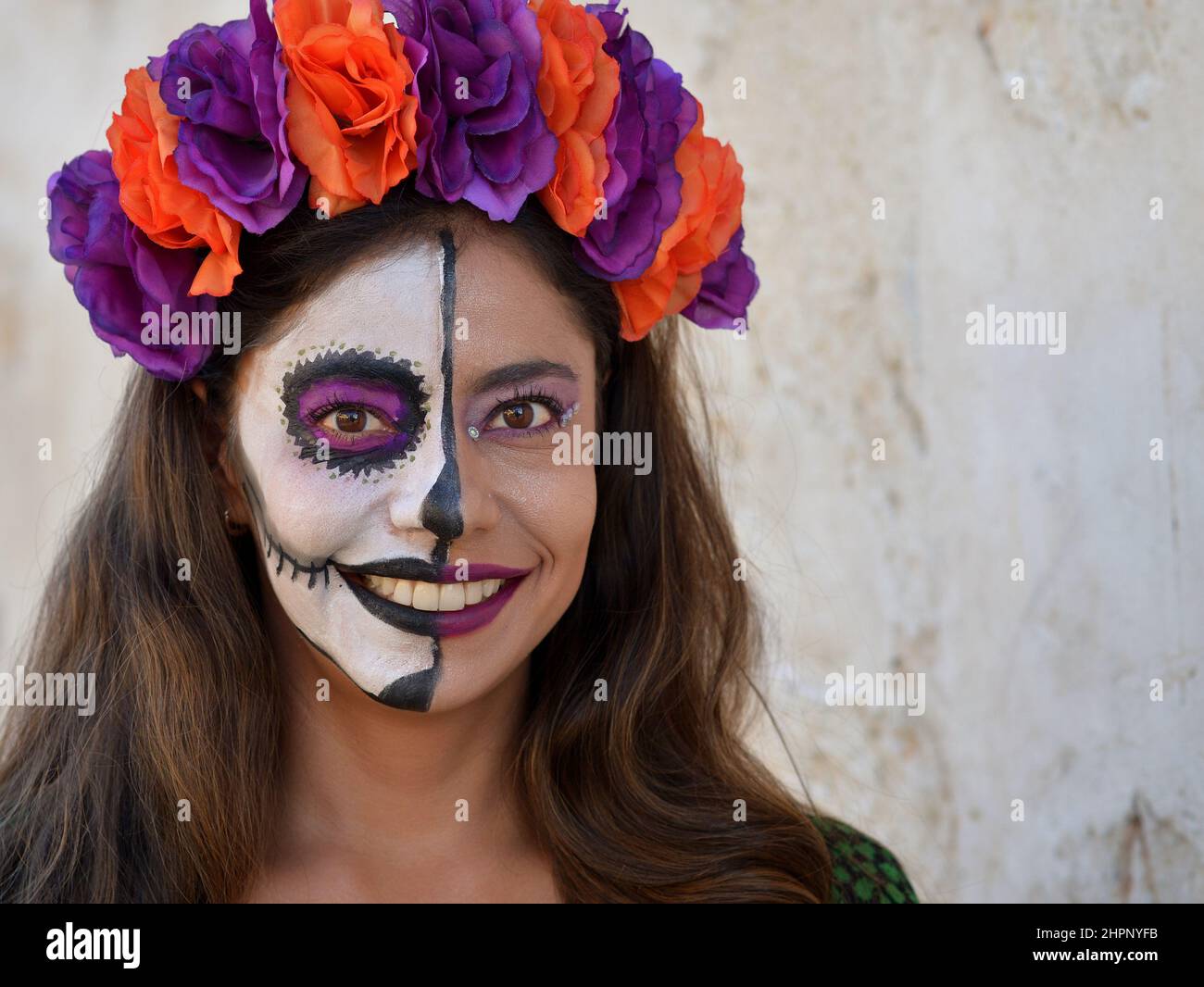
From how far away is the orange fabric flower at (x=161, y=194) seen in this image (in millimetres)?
1744

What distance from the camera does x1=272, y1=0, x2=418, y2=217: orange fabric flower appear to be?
1698 mm

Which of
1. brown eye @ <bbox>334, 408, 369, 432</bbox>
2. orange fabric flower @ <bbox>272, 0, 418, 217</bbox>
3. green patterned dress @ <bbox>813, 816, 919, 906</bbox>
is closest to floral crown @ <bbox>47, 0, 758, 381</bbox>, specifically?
orange fabric flower @ <bbox>272, 0, 418, 217</bbox>

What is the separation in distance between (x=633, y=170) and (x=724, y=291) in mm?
278

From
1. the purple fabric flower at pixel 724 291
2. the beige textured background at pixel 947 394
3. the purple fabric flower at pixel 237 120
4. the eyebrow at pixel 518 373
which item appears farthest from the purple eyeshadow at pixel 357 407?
the beige textured background at pixel 947 394

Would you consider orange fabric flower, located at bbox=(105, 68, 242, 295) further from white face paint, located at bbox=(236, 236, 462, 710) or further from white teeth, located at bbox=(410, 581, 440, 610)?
white teeth, located at bbox=(410, 581, 440, 610)

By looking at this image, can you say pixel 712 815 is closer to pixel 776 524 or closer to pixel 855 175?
pixel 776 524

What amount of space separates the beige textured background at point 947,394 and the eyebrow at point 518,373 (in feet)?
3.27

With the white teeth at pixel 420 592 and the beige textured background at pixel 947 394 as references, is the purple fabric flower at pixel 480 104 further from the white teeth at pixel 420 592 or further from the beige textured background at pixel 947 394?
the beige textured background at pixel 947 394

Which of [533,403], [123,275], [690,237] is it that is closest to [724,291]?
[690,237]

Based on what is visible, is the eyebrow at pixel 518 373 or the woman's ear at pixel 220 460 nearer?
the eyebrow at pixel 518 373

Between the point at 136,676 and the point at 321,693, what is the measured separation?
260mm

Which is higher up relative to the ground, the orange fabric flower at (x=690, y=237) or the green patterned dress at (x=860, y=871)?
the orange fabric flower at (x=690, y=237)

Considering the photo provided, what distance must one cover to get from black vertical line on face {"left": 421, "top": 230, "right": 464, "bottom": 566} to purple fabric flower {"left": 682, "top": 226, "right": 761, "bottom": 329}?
41cm

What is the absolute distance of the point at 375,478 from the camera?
1.79 metres
